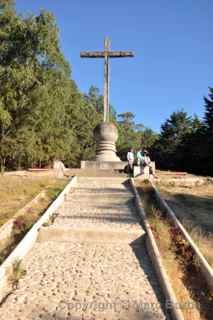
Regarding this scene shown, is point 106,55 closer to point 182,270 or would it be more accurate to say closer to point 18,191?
point 18,191

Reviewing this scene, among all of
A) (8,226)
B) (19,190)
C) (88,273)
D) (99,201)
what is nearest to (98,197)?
(99,201)

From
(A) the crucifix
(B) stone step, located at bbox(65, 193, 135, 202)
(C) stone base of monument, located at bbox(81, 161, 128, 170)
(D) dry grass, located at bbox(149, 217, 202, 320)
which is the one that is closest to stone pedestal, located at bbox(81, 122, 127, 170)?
(C) stone base of monument, located at bbox(81, 161, 128, 170)

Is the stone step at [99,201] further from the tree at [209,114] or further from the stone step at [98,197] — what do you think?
the tree at [209,114]

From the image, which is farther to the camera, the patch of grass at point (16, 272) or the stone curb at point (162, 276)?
the patch of grass at point (16, 272)

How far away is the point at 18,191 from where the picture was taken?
1105 centimetres

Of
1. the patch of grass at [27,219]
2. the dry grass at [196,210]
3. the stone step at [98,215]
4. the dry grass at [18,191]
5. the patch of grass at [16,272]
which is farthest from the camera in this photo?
the dry grass at [18,191]

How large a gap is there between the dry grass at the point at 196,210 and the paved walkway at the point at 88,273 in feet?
4.31

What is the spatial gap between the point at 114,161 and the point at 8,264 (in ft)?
42.0

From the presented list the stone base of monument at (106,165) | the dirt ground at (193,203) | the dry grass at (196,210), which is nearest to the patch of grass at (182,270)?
the dry grass at (196,210)

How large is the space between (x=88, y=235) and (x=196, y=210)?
4647 millimetres

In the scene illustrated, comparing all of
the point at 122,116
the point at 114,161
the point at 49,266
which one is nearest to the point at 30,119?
the point at 114,161

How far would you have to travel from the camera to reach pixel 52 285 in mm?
4883

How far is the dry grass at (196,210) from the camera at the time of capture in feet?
23.1

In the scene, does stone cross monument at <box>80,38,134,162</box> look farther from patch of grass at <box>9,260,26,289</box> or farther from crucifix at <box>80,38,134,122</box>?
patch of grass at <box>9,260,26,289</box>
